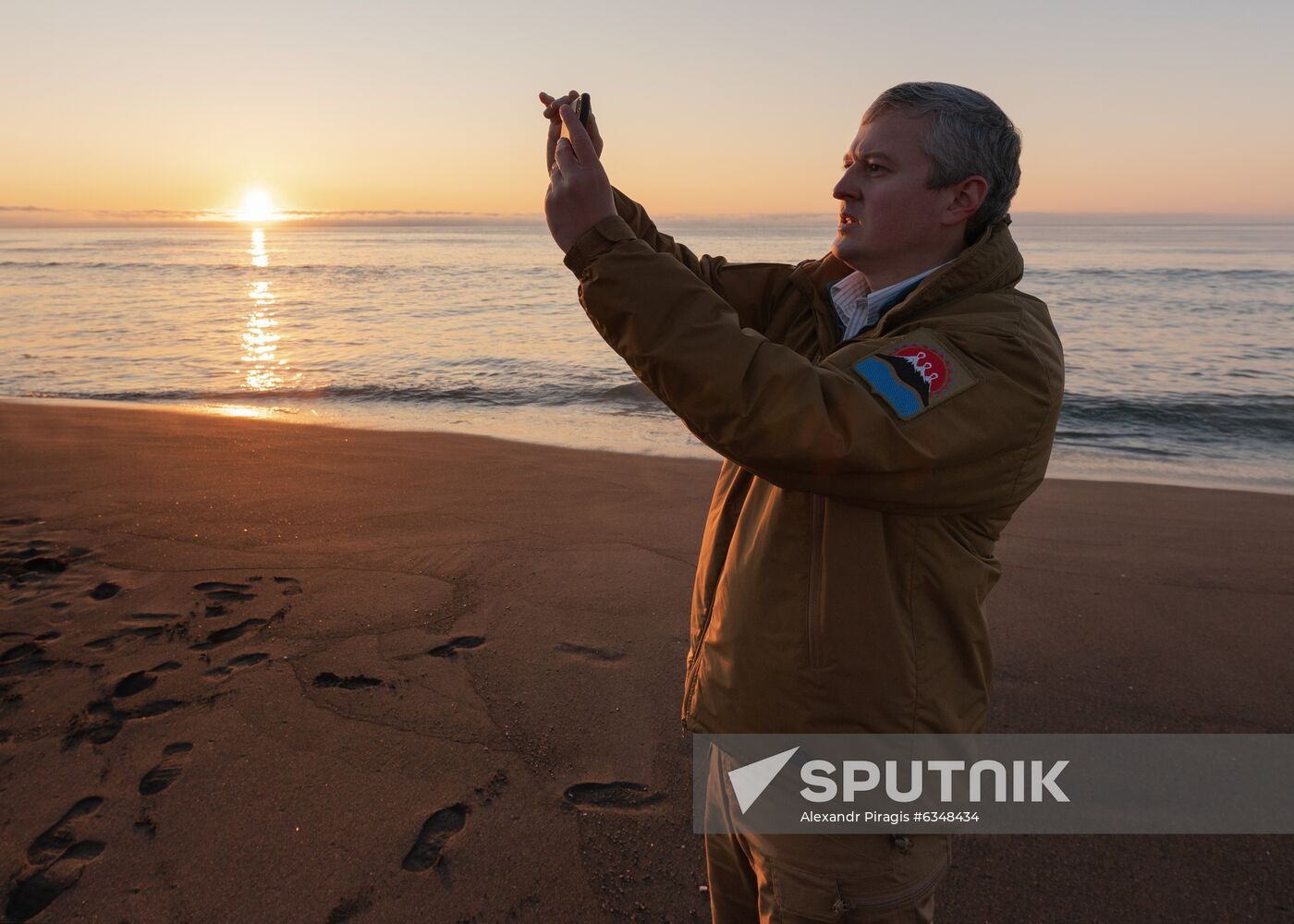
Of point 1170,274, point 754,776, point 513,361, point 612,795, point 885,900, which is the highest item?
point 1170,274

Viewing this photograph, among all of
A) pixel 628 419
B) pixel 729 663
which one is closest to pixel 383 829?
pixel 729 663

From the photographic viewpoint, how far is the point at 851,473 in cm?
138

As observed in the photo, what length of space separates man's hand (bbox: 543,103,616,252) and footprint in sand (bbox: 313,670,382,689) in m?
2.77

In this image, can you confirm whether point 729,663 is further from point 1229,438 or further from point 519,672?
point 1229,438

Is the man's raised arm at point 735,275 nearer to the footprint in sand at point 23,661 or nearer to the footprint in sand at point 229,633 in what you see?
the footprint in sand at point 229,633

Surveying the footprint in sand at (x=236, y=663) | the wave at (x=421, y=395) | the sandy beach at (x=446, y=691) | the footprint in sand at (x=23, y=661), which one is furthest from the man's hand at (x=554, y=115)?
the wave at (x=421, y=395)

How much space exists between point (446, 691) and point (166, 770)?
1048mm

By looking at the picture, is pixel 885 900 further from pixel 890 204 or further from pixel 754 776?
pixel 890 204

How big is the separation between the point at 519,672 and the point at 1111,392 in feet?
39.7

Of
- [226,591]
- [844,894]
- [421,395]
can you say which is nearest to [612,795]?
[844,894]

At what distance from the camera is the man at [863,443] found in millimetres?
1361

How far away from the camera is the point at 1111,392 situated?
13.1 m

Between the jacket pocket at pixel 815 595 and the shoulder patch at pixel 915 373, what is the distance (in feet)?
0.90

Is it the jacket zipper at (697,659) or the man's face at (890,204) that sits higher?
the man's face at (890,204)
